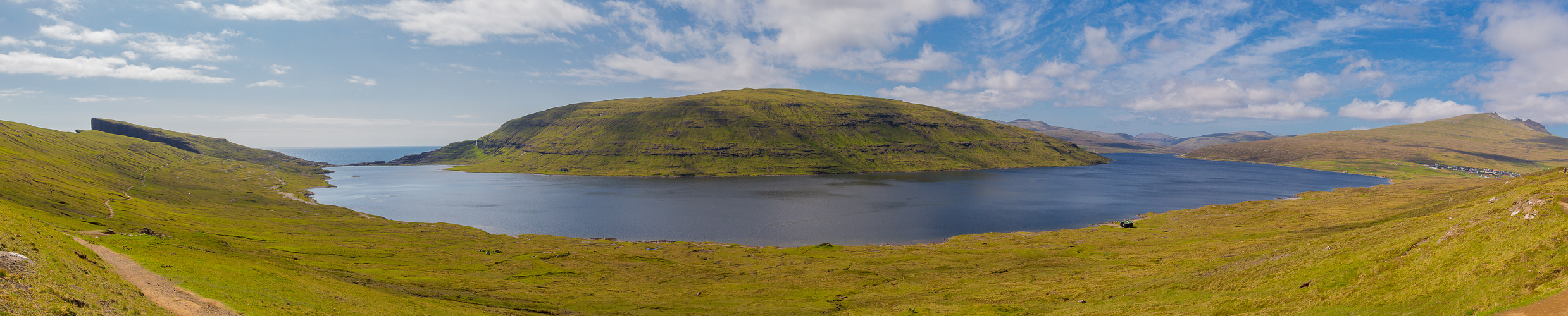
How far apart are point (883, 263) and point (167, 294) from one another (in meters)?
74.6

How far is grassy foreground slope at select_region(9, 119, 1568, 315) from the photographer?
106 ft

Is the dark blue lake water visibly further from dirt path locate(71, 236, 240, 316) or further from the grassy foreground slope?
dirt path locate(71, 236, 240, 316)

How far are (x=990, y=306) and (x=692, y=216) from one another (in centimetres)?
10926

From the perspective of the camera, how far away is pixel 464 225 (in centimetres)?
13300

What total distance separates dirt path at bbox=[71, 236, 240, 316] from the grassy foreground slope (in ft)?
3.78

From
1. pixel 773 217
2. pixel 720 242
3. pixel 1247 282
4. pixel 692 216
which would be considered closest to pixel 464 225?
pixel 692 216

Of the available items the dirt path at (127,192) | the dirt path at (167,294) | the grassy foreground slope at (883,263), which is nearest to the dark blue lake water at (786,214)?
the grassy foreground slope at (883,263)

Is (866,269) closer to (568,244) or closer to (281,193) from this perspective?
(568,244)

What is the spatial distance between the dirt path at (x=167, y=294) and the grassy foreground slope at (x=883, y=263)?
3.78 ft

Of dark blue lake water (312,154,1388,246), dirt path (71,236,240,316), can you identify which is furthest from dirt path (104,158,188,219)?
dirt path (71,236,240,316)

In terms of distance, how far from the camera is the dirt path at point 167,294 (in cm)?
3114

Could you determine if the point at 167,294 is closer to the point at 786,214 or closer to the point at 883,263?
the point at 883,263

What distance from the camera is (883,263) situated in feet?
279

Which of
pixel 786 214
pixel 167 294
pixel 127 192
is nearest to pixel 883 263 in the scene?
pixel 786 214
